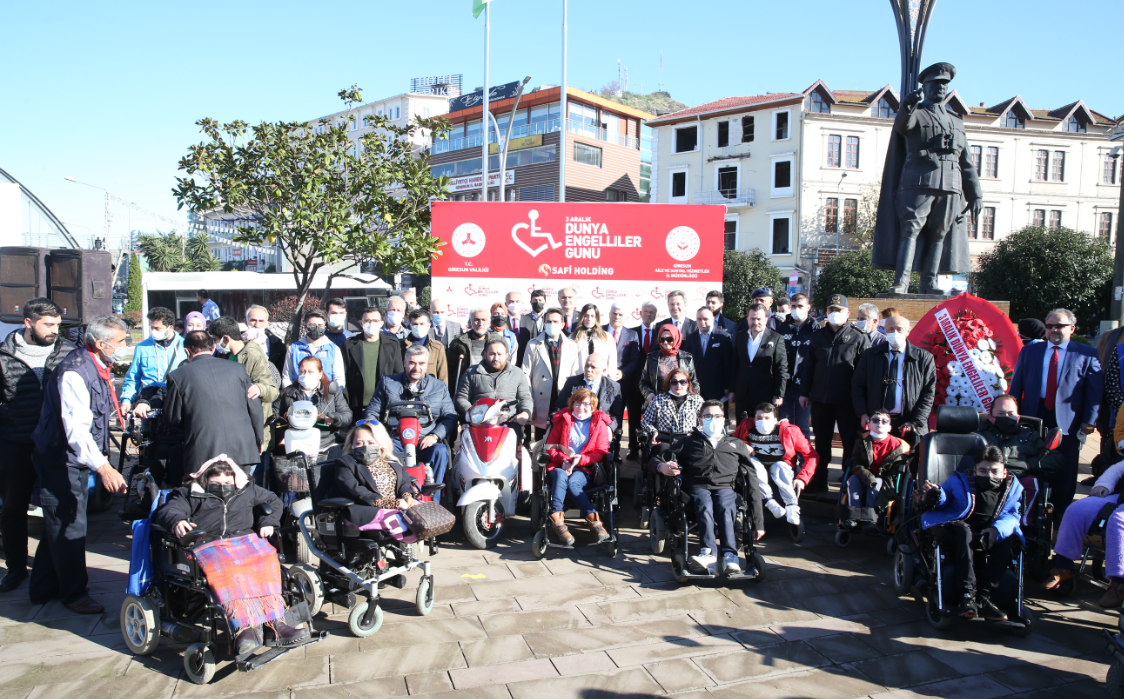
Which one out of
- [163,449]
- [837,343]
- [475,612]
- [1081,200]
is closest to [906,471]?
[837,343]

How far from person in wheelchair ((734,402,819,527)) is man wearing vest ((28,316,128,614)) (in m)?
4.49

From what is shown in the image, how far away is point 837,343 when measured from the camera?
20.6 feet

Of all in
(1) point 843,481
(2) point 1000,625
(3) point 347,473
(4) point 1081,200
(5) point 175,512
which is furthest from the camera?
(4) point 1081,200

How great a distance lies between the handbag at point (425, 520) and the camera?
4215 millimetres

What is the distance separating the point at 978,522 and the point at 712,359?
2837 millimetres

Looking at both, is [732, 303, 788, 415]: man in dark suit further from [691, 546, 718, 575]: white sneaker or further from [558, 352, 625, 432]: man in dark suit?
[691, 546, 718, 575]: white sneaker

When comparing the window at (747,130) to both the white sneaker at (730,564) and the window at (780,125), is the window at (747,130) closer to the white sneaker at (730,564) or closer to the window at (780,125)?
the window at (780,125)

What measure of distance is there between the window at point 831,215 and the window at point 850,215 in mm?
362

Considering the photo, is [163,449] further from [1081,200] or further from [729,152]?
[1081,200]

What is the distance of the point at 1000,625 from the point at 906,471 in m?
1.42

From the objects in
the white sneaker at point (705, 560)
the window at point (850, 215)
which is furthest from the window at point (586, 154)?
the white sneaker at point (705, 560)

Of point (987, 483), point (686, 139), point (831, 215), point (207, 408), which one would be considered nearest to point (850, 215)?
point (831, 215)

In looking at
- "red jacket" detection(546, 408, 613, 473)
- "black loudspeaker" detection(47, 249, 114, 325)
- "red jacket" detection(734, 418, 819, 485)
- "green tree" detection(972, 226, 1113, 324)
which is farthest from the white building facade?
"red jacket" detection(546, 408, 613, 473)

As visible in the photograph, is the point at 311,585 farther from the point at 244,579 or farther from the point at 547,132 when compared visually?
the point at 547,132
